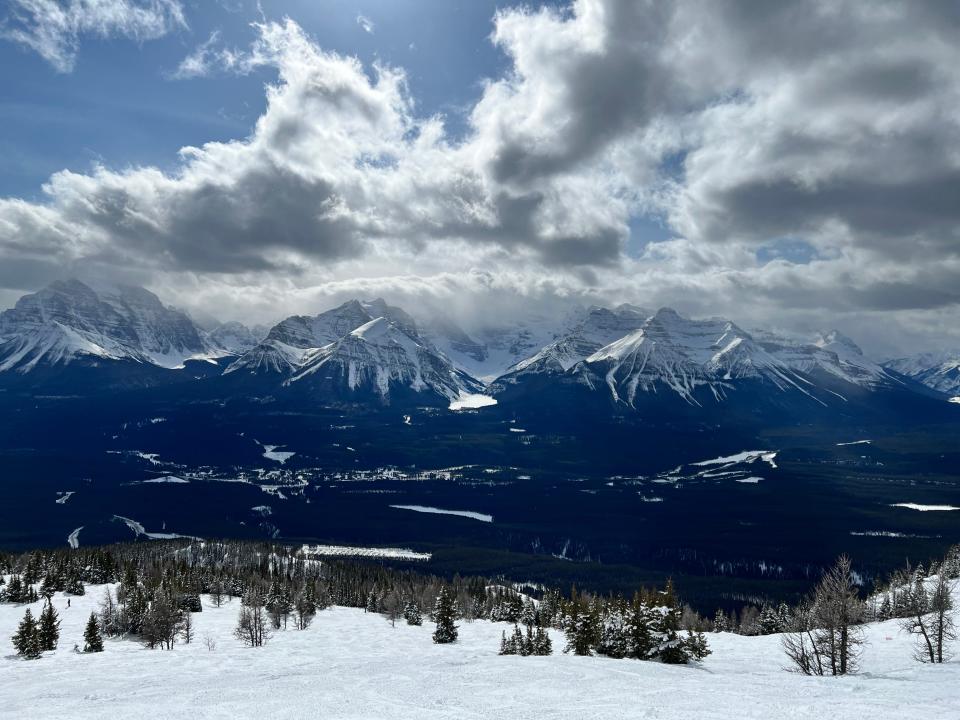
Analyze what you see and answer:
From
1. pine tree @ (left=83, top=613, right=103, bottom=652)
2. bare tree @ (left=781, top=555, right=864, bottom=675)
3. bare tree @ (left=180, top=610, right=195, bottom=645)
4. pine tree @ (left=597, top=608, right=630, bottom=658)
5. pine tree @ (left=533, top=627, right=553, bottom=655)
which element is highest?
bare tree @ (left=781, top=555, right=864, bottom=675)

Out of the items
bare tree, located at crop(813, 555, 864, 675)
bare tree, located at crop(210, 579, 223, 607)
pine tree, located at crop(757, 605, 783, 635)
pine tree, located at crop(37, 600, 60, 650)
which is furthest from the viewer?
bare tree, located at crop(210, 579, 223, 607)

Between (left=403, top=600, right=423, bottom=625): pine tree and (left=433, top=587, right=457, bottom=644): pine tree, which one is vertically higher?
(left=433, top=587, right=457, bottom=644): pine tree

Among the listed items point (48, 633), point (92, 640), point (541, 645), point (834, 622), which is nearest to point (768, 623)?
point (541, 645)

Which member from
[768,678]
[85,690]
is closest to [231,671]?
[85,690]

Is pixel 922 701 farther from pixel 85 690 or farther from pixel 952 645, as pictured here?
pixel 85 690

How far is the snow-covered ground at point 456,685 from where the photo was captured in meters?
44.8

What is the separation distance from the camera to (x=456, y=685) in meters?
58.2

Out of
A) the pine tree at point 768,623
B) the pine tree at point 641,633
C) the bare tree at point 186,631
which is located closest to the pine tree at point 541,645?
the pine tree at point 641,633

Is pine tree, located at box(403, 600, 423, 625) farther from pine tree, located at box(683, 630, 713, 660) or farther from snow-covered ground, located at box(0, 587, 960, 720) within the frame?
pine tree, located at box(683, 630, 713, 660)

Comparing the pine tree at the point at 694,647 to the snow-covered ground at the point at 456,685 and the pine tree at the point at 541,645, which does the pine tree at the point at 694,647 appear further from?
the pine tree at the point at 541,645

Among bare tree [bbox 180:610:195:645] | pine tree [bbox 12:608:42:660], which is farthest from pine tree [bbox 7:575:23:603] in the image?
pine tree [bbox 12:608:42:660]

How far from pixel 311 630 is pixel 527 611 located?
44.4 m

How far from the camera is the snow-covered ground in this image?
44.8m

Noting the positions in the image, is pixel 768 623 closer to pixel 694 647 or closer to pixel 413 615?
pixel 694 647
